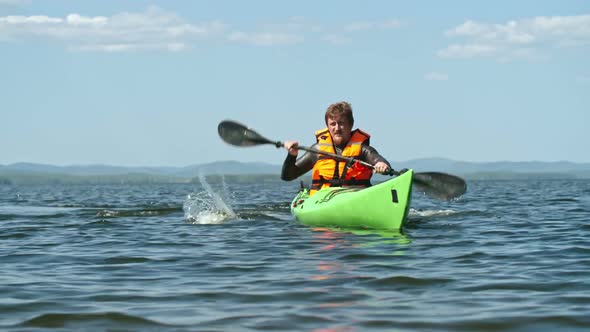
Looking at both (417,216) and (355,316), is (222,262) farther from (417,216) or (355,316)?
(417,216)

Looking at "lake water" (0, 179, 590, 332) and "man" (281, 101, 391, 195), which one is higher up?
"man" (281, 101, 391, 195)

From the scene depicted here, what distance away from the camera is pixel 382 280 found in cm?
693

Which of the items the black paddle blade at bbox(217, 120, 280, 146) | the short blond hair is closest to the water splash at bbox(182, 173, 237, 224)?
Answer: the black paddle blade at bbox(217, 120, 280, 146)

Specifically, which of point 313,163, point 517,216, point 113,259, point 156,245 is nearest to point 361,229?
point 313,163

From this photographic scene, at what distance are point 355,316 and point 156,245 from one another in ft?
16.5

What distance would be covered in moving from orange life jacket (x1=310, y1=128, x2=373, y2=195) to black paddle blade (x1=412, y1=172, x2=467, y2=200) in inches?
28.8

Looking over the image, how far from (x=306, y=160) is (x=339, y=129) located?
897 millimetres

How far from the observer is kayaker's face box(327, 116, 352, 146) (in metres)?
11.6

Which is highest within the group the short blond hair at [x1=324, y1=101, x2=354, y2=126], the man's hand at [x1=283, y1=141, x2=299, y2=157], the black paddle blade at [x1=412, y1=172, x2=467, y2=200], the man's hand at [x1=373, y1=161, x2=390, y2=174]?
the short blond hair at [x1=324, y1=101, x2=354, y2=126]

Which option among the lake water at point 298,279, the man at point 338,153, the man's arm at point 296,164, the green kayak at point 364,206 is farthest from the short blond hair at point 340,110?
the lake water at point 298,279

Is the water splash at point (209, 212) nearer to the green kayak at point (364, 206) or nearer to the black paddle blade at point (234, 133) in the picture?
the black paddle blade at point (234, 133)

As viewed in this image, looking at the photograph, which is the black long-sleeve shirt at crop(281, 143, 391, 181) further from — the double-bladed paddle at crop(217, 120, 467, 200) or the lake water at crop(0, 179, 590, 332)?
the lake water at crop(0, 179, 590, 332)

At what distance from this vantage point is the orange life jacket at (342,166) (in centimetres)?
1188

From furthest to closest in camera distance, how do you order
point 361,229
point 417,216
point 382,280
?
point 417,216 → point 361,229 → point 382,280
